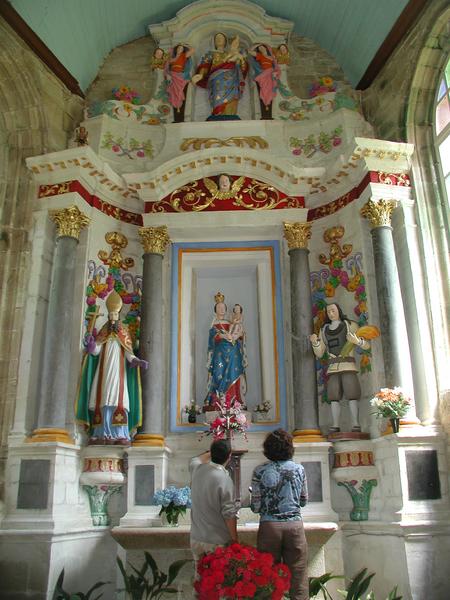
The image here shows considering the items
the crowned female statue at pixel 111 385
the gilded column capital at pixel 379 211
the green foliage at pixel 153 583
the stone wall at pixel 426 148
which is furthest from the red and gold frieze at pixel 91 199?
the green foliage at pixel 153 583

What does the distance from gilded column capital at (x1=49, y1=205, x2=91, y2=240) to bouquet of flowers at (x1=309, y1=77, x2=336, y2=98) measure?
13.8 feet

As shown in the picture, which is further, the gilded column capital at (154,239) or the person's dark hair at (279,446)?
the gilded column capital at (154,239)

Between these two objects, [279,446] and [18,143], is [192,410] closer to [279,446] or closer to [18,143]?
[279,446]

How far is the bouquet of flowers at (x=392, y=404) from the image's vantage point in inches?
251

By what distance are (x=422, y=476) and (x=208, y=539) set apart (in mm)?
3015

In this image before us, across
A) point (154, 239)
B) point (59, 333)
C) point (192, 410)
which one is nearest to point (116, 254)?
point (154, 239)

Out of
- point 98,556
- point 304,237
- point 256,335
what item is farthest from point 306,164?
point 98,556

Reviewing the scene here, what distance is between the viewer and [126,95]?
944cm

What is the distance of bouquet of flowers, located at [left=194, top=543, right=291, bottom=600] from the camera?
145 inches

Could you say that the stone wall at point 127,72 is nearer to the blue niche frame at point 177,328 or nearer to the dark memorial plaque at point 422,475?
the blue niche frame at point 177,328

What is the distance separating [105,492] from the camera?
7105 mm

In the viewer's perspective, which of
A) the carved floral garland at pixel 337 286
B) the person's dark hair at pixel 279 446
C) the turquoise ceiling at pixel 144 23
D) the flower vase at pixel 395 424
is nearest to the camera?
the person's dark hair at pixel 279 446

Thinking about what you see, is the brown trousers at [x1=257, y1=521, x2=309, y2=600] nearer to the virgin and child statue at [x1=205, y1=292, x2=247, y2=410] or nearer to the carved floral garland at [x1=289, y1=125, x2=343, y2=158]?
the virgin and child statue at [x1=205, y1=292, x2=247, y2=410]

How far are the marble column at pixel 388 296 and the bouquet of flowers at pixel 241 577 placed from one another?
3.27 meters
